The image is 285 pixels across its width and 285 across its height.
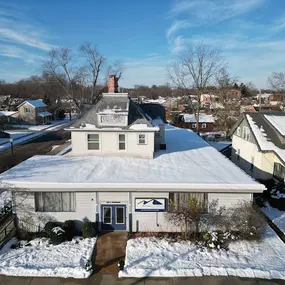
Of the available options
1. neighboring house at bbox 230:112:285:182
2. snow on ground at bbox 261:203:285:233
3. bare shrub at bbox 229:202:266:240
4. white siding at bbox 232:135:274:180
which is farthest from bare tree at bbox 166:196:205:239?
white siding at bbox 232:135:274:180

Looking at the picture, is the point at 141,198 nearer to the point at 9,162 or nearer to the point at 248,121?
the point at 248,121

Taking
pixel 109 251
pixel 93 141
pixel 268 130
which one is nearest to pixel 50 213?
pixel 109 251

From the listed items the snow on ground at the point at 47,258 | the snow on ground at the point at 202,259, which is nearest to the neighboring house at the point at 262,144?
the snow on ground at the point at 202,259

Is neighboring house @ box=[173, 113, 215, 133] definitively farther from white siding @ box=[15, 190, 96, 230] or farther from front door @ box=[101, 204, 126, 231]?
white siding @ box=[15, 190, 96, 230]

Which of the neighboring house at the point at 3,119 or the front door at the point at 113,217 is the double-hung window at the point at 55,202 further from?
the neighboring house at the point at 3,119

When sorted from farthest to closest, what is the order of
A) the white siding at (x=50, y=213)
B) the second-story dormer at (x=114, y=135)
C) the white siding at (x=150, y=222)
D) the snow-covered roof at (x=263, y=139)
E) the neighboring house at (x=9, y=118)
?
1. the neighboring house at (x=9, y=118)
2. the snow-covered roof at (x=263, y=139)
3. the second-story dormer at (x=114, y=135)
4. the white siding at (x=150, y=222)
5. the white siding at (x=50, y=213)

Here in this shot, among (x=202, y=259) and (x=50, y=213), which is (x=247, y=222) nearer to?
(x=202, y=259)

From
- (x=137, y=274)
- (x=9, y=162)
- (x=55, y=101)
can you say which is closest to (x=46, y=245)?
(x=137, y=274)
